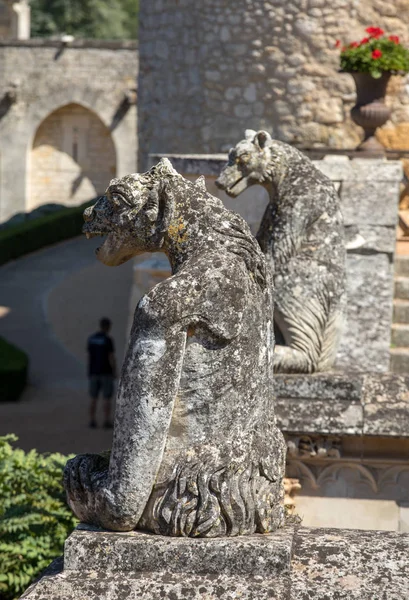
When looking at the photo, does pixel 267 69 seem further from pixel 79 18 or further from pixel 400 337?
pixel 79 18

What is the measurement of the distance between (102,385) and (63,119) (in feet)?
63.2

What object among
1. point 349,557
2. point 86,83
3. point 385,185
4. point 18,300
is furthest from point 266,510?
point 86,83

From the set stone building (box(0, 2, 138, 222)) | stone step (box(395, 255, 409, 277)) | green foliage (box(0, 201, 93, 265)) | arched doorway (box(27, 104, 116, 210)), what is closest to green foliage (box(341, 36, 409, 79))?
stone step (box(395, 255, 409, 277))

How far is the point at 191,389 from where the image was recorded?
10.1ft

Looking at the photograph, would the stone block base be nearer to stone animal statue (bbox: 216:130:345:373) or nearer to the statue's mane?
the statue's mane

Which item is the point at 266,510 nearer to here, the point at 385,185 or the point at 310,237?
the point at 310,237

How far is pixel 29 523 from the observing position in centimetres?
560

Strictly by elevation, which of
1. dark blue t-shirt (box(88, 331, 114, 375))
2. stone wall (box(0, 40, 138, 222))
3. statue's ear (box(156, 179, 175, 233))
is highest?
stone wall (box(0, 40, 138, 222))

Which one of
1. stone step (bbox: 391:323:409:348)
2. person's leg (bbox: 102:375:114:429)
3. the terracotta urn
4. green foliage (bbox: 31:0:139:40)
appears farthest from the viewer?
green foliage (bbox: 31:0:139:40)

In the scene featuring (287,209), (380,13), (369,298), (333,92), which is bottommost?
(369,298)

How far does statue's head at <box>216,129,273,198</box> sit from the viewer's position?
4902mm

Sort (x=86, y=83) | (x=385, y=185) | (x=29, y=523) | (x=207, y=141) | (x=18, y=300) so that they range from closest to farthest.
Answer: (x=29, y=523) → (x=385, y=185) → (x=207, y=141) → (x=18, y=300) → (x=86, y=83)

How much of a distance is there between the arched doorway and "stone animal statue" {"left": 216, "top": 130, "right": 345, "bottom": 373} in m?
27.7

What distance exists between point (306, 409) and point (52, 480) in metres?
1.89
